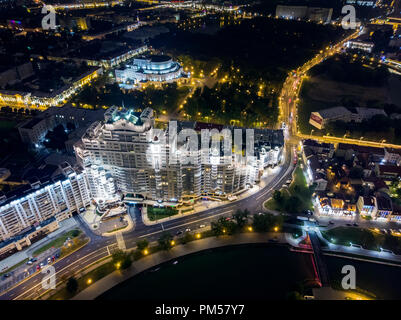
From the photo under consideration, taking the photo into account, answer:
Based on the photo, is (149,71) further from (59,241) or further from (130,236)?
(59,241)

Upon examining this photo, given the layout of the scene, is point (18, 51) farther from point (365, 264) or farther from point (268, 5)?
point (365, 264)

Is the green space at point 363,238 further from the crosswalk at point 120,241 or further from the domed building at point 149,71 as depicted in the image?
the domed building at point 149,71

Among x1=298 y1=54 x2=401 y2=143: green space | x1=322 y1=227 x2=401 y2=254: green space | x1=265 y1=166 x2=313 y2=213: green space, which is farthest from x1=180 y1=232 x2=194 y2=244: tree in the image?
x1=298 y1=54 x2=401 y2=143: green space

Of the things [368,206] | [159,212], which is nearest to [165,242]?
[159,212]

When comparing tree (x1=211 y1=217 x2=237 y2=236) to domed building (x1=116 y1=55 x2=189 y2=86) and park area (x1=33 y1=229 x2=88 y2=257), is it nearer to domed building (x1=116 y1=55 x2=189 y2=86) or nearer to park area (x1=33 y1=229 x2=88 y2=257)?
park area (x1=33 y1=229 x2=88 y2=257)

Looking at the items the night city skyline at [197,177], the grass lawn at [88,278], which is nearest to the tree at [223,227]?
the night city skyline at [197,177]

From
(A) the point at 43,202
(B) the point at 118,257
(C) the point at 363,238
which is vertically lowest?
(C) the point at 363,238

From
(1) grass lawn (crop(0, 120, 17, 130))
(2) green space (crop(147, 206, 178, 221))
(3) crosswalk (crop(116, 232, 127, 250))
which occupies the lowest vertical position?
(3) crosswalk (crop(116, 232, 127, 250))
